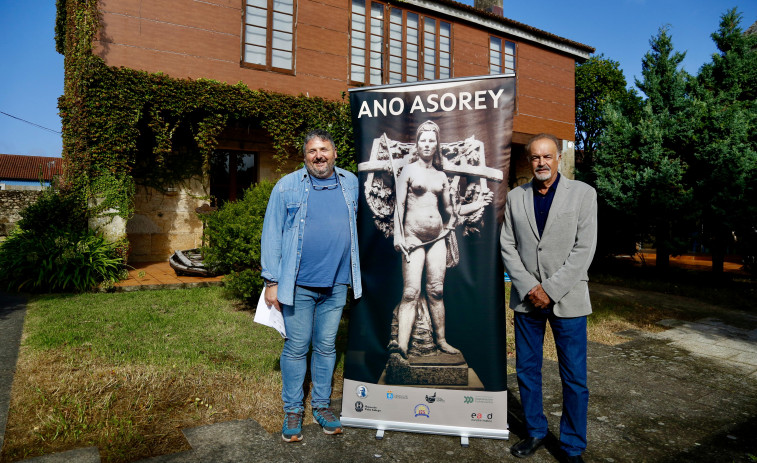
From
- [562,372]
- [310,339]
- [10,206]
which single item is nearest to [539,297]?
[562,372]

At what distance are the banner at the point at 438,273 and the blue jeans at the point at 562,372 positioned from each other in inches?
6.4

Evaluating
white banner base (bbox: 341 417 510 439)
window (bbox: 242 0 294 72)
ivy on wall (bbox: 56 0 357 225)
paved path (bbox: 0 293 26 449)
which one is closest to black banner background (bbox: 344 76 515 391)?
white banner base (bbox: 341 417 510 439)

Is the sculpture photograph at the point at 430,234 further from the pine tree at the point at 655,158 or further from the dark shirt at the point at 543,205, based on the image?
the pine tree at the point at 655,158

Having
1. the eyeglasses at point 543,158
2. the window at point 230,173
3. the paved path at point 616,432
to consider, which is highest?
the window at point 230,173

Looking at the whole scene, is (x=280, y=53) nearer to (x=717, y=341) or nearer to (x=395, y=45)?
(x=395, y=45)

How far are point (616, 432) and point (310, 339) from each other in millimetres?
2300

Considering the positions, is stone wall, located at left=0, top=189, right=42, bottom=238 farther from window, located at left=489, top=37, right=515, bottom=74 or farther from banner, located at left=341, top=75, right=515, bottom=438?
banner, located at left=341, top=75, right=515, bottom=438

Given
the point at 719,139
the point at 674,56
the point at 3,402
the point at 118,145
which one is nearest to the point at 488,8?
the point at 674,56

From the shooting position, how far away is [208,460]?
8.79 feet

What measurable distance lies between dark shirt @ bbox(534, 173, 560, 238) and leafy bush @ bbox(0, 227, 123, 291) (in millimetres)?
7920

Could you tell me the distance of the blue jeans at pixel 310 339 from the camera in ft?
10.3

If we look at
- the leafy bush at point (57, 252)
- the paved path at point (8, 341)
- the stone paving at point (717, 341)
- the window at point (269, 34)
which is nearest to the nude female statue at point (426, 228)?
the paved path at point (8, 341)

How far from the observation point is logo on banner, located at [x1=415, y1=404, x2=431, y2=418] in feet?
10.1

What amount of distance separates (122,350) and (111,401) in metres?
1.53
